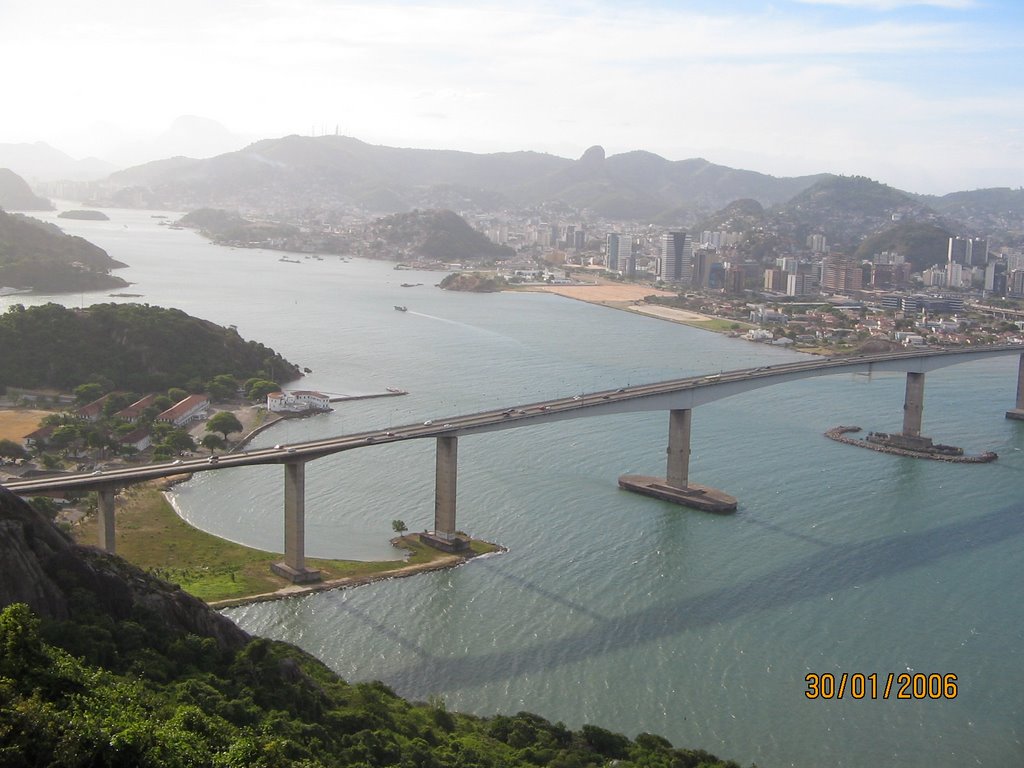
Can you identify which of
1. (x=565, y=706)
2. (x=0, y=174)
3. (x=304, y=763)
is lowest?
(x=565, y=706)

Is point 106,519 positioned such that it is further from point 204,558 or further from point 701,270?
point 701,270

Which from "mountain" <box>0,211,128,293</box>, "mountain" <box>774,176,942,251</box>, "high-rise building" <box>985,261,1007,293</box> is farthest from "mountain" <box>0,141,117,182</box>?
"high-rise building" <box>985,261,1007,293</box>

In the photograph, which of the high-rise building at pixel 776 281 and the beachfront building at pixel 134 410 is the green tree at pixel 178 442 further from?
the high-rise building at pixel 776 281

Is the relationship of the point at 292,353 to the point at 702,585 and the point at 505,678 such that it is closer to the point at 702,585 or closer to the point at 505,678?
the point at 702,585

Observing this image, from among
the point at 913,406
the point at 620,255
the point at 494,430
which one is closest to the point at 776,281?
the point at 620,255

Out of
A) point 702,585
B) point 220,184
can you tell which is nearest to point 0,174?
point 220,184

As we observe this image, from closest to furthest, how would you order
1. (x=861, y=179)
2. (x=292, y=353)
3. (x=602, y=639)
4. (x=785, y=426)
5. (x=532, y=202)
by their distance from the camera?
(x=602, y=639)
(x=785, y=426)
(x=292, y=353)
(x=861, y=179)
(x=532, y=202)
